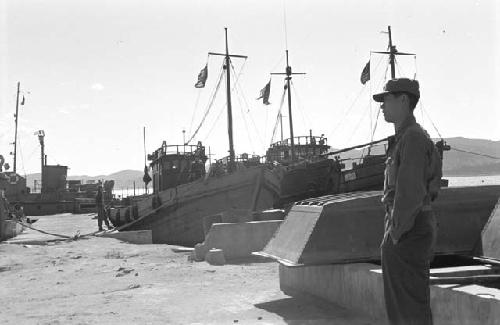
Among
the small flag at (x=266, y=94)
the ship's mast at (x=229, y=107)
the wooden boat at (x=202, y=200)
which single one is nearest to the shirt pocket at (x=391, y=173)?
the wooden boat at (x=202, y=200)

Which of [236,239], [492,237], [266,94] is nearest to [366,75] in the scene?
[266,94]

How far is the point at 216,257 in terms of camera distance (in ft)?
31.9

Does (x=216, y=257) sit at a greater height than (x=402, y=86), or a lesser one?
lesser

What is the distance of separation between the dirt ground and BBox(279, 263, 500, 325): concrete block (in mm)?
139

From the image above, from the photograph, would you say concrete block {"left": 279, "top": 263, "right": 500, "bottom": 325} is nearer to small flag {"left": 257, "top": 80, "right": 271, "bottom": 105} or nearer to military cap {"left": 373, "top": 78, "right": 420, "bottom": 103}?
military cap {"left": 373, "top": 78, "right": 420, "bottom": 103}

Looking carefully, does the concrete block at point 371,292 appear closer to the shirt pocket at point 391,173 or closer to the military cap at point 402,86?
the shirt pocket at point 391,173

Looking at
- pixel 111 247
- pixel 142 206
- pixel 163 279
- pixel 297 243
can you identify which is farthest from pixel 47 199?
pixel 297 243

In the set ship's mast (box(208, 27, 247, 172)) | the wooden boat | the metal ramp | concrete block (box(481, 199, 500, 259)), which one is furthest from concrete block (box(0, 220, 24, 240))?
concrete block (box(481, 199, 500, 259))

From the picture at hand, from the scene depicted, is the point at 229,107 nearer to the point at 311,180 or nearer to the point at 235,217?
the point at 311,180

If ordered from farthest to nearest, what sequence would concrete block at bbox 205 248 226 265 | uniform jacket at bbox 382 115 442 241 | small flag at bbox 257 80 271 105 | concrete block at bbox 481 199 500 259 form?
small flag at bbox 257 80 271 105 → concrete block at bbox 205 248 226 265 → concrete block at bbox 481 199 500 259 → uniform jacket at bbox 382 115 442 241

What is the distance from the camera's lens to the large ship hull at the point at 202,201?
24.5 m

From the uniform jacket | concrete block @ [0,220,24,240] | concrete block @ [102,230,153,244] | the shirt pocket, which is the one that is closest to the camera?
the uniform jacket

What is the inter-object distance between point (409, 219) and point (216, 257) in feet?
23.7

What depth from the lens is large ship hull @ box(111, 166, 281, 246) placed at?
24500 millimetres
